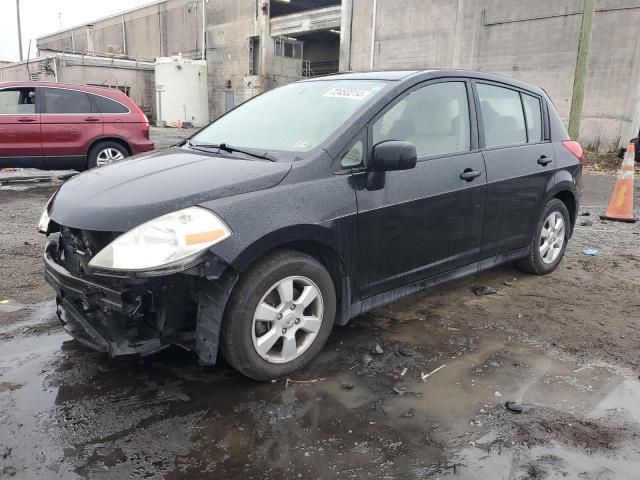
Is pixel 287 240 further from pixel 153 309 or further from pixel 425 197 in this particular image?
pixel 425 197

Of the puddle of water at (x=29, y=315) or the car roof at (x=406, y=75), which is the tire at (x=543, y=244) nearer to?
the car roof at (x=406, y=75)

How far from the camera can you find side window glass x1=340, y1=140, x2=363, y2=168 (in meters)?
3.12

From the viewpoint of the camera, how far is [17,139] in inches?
357

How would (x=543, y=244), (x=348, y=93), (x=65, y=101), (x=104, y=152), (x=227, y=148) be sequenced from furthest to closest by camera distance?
(x=104, y=152), (x=65, y=101), (x=543, y=244), (x=348, y=93), (x=227, y=148)

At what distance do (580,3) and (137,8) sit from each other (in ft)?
115

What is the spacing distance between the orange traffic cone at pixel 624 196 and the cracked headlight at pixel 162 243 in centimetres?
668

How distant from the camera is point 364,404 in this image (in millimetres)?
2775

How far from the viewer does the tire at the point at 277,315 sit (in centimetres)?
270

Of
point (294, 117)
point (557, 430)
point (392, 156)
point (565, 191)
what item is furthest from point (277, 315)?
point (565, 191)

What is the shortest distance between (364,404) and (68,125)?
8.55 metres

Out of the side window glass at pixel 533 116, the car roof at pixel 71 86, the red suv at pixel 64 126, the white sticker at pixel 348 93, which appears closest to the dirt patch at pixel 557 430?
the white sticker at pixel 348 93

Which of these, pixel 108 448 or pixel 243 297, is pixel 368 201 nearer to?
pixel 243 297

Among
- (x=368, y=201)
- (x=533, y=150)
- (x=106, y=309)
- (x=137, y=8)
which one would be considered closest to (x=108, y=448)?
(x=106, y=309)

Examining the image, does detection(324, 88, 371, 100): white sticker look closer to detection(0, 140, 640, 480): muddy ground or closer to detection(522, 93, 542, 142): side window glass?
detection(0, 140, 640, 480): muddy ground
